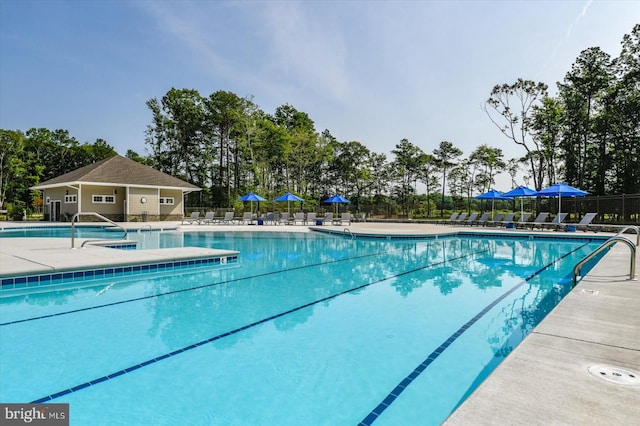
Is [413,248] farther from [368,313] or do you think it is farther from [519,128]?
[519,128]

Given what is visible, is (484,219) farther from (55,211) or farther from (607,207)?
(55,211)

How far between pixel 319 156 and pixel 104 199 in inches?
685

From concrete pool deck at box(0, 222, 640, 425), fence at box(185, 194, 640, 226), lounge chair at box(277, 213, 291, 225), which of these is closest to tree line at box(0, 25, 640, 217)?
fence at box(185, 194, 640, 226)

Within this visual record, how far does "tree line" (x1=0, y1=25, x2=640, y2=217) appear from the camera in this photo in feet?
80.5

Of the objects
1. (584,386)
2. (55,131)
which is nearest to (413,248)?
(584,386)

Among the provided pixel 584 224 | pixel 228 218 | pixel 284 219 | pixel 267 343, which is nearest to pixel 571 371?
pixel 267 343

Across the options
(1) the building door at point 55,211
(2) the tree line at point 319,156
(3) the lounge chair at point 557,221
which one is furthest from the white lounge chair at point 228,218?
(3) the lounge chair at point 557,221

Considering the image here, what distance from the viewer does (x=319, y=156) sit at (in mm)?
32844

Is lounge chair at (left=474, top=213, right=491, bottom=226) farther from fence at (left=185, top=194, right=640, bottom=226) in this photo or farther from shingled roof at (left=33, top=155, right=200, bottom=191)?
shingled roof at (left=33, top=155, right=200, bottom=191)

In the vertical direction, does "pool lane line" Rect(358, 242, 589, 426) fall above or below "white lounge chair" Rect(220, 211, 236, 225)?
below

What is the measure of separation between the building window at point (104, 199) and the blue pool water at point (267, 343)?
19210mm

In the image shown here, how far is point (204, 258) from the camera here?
8.58 meters

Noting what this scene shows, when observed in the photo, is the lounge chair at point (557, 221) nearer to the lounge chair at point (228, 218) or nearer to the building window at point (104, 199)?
the lounge chair at point (228, 218)

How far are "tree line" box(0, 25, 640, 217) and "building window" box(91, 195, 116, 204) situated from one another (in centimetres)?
1061
